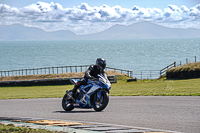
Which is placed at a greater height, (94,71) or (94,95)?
(94,71)

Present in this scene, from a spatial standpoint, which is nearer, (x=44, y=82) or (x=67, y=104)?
Answer: (x=67, y=104)

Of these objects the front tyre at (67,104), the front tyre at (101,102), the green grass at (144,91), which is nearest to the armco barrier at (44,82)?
the green grass at (144,91)

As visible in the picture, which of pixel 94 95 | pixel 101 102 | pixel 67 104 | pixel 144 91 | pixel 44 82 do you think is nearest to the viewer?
pixel 101 102

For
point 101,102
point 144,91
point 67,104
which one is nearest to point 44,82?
point 144,91

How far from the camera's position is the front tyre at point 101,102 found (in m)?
10.8

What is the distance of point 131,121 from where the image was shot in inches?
356

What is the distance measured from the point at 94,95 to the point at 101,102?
0.37 m

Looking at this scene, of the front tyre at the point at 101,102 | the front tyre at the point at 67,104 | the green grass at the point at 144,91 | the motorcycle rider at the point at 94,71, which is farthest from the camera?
the green grass at the point at 144,91

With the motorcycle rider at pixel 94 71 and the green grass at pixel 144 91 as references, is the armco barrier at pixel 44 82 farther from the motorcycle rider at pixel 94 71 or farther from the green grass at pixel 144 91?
the motorcycle rider at pixel 94 71

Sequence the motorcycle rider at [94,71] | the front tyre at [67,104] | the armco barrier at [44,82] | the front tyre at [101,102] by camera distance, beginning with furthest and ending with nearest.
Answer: the armco barrier at [44,82] → the front tyre at [67,104] → the motorcycle rider at [94,71] → the front tyre at [101,102]

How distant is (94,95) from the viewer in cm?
1123

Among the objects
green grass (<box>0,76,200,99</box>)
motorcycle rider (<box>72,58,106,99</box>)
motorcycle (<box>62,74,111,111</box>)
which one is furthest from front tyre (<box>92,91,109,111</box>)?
green grass (<box>0,76,200,99</box>)

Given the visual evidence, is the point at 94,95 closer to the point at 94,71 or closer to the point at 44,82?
the point at 94,71

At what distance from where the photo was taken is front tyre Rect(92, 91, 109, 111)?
10.8m
